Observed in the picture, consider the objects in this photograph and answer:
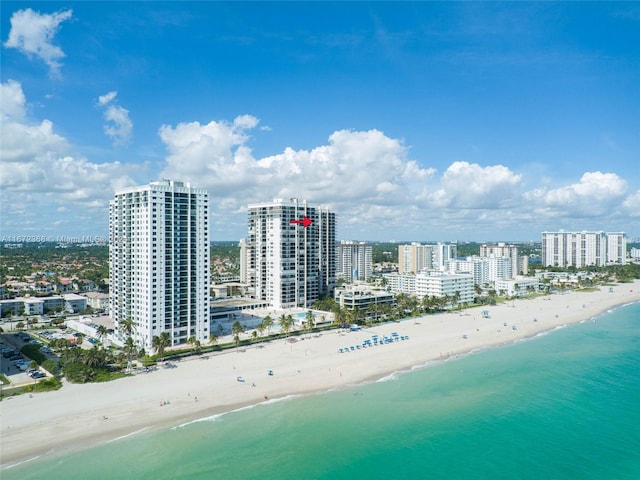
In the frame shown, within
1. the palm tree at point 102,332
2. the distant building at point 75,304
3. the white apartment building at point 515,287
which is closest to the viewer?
the palm tree at point 102,332

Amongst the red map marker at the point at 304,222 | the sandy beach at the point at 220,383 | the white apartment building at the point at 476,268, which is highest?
the red map marker at the point at 304,222

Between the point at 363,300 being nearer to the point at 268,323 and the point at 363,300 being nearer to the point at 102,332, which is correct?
the point at 268,323

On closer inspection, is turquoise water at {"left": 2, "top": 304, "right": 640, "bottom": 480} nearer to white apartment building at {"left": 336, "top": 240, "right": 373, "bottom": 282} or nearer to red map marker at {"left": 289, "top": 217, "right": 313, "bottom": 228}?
red map marker at {"left": 289, "top": 217, "right": 313, "bottom": 228}

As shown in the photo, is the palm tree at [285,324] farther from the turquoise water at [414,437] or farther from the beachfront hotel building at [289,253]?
the turquoise water at [414,437]

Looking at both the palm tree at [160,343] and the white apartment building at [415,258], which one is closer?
the palm tree at [160,343]

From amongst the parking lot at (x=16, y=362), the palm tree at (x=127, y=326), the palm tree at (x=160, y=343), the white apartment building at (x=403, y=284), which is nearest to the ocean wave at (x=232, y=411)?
the palm tree at (x=160, y=343)

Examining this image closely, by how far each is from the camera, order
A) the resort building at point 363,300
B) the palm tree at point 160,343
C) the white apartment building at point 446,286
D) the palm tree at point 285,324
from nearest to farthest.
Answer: the palm tree at point 160,343 → the palm tree at point 285,324 → the resort building at point 363,300 → the white apartment building at point 446,286

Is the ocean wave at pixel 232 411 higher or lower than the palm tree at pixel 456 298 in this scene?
lower
